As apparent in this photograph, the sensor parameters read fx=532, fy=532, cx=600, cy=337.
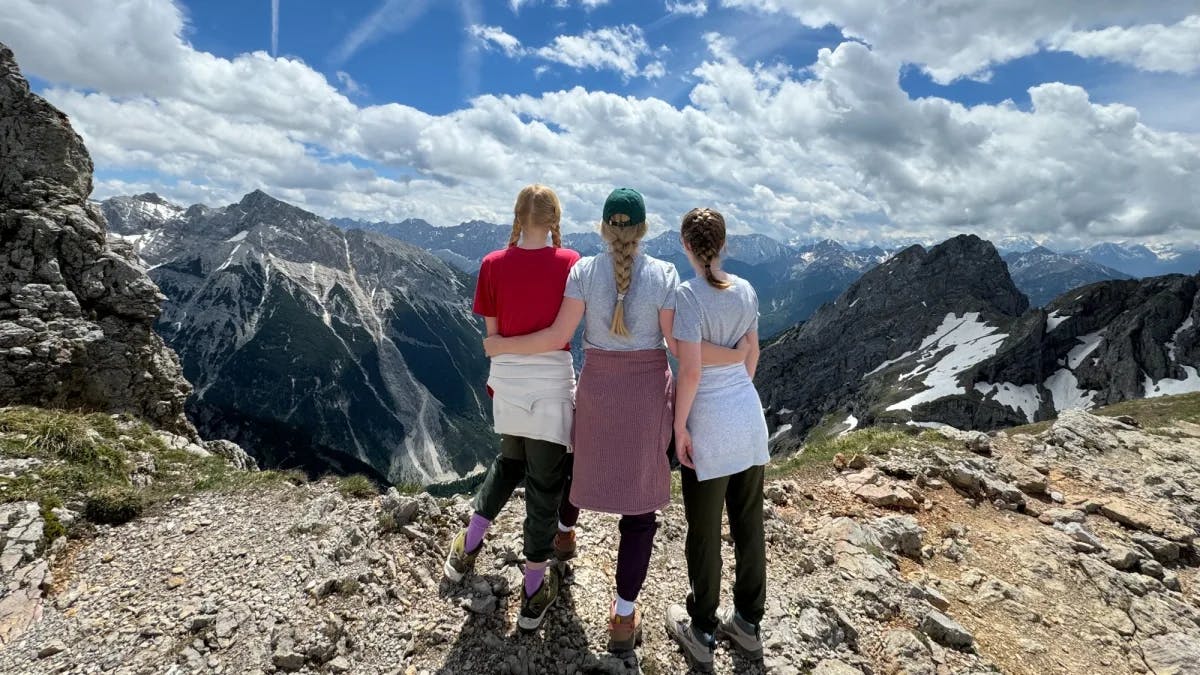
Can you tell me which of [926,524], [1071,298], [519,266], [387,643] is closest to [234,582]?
[387,643]

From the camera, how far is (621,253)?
4.87 m

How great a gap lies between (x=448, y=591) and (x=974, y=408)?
12945 cm

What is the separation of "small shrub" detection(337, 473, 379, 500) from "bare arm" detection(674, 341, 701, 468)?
5.97 meters

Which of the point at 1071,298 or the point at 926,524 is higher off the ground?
the point at 1071,298

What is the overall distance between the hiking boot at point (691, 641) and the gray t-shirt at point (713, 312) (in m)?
3.13

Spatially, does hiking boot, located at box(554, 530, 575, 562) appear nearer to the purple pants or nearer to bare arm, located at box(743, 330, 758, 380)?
the purple pants

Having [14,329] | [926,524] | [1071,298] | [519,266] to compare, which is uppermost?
[1071,298]

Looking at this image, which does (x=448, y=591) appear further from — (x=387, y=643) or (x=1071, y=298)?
(x=1071, y=298)

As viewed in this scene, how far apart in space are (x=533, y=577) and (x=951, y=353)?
169408 mm

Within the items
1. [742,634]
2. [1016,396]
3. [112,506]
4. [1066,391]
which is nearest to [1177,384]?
[1066,391]

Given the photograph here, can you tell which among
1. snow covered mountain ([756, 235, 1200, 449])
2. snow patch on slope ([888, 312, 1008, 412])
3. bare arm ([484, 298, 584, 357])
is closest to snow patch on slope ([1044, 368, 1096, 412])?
snow covered mountain ([756, 235, 1200, 449])

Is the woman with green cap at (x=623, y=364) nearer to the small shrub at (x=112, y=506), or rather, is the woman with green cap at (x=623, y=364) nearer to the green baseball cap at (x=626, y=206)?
the green baseball cap at (x=626, y=206)

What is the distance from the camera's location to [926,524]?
10.0 m

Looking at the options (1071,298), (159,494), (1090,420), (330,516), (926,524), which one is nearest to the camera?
(330,516)
